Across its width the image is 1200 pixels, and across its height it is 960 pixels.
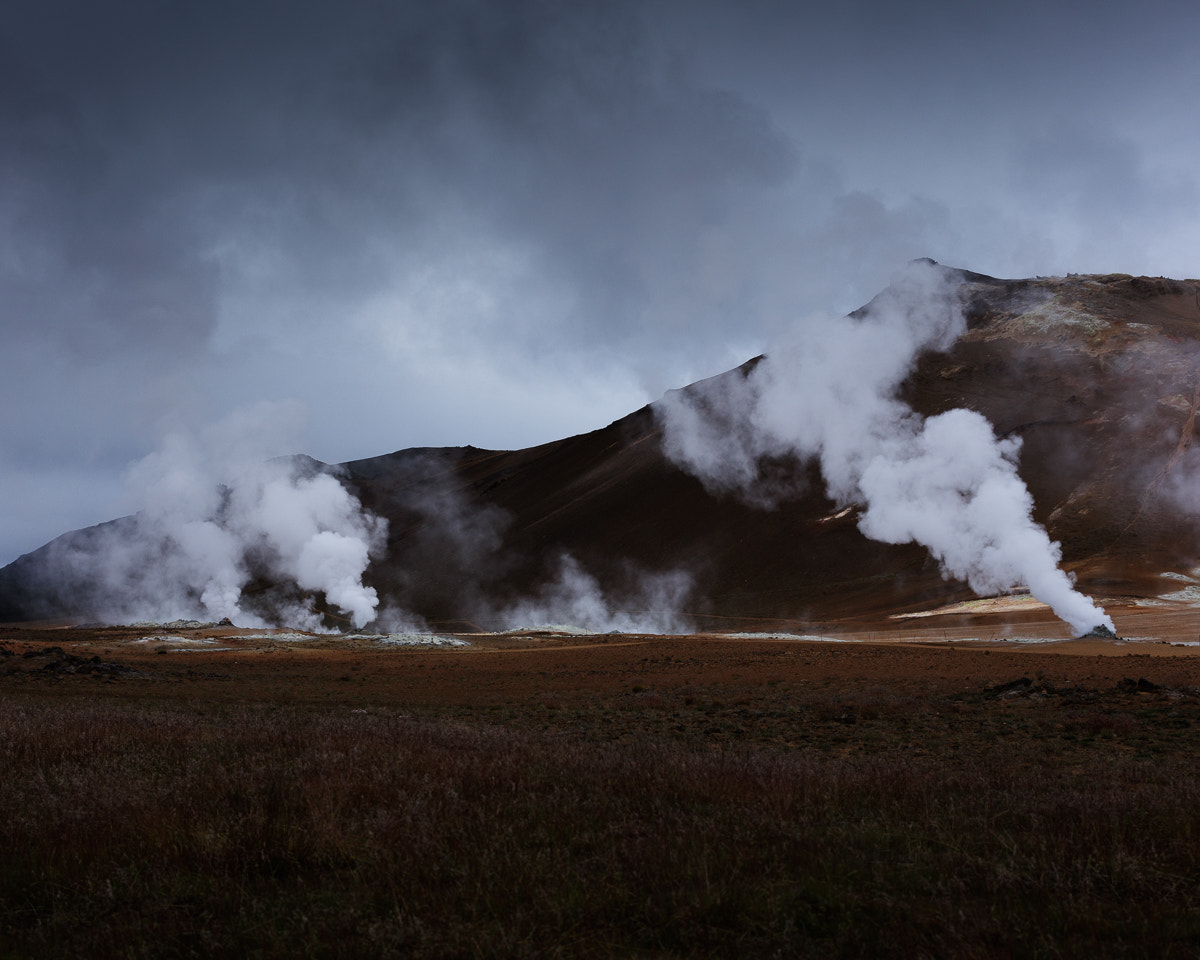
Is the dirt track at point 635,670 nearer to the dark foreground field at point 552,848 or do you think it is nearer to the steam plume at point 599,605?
the dark foreground field at point 552,848

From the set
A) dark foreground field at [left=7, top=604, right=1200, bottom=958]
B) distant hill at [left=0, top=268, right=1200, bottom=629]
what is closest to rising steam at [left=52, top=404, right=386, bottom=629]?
distant hill at [left=0, top=268, right=1200, bottom=629]

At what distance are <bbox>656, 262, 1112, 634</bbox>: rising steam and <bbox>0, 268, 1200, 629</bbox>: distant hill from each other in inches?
112

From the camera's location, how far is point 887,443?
93375 mm

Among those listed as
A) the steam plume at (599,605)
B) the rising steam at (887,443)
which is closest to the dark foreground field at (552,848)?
the rising steam at (887,443)

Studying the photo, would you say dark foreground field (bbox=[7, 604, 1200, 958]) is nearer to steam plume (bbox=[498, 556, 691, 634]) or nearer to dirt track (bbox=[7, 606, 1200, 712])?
dirt track (bbox=[7, 606, 1200, 712])

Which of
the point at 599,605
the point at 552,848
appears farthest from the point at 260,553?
the point at 552,848

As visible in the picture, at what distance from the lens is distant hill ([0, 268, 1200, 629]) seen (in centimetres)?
7462

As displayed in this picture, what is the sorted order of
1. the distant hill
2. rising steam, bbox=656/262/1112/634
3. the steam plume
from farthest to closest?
the steam plume → the distant hill → rising steam, bbox=656/262/1112/634

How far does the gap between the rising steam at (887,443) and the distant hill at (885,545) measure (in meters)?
2.85

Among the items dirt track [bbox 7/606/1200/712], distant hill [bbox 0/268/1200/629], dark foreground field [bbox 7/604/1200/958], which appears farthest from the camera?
distant hill [bbox 0/268/1200/629]

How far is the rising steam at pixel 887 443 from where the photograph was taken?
6075cm

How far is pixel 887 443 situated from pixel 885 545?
47.0ft

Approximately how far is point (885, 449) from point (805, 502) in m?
13.6

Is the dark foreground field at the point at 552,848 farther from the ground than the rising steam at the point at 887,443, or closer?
closer
